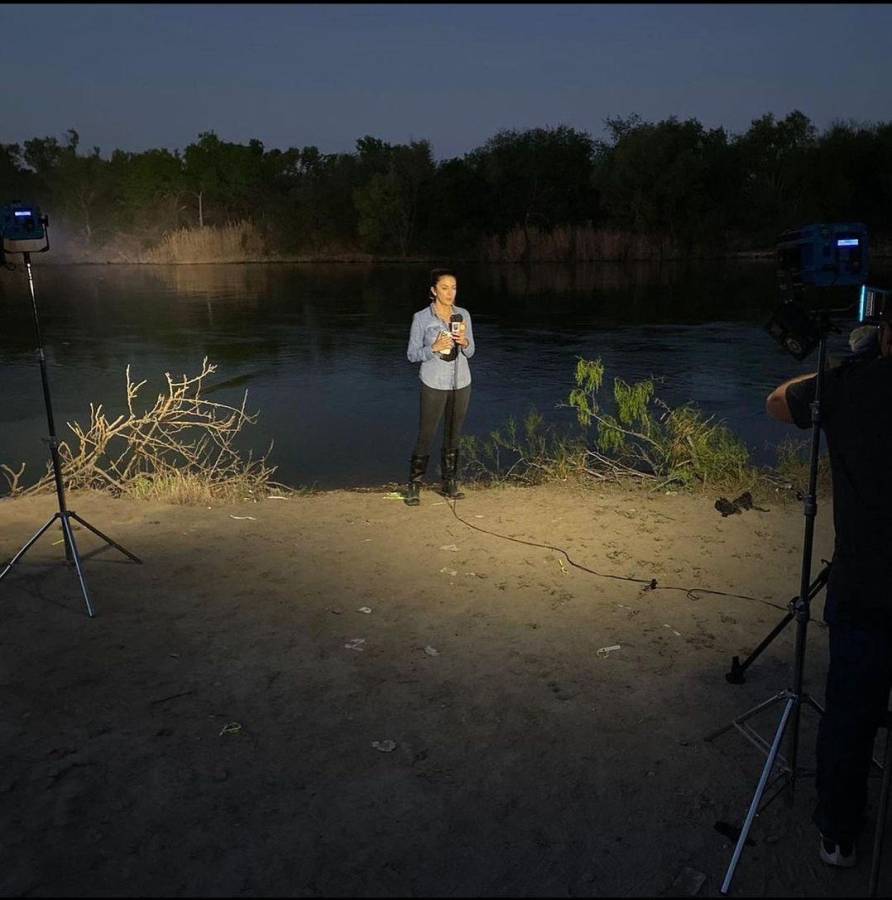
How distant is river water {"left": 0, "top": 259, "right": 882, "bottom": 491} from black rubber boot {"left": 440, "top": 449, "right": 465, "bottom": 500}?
165 cm

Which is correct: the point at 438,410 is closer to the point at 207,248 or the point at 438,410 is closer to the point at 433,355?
the point at 433,355

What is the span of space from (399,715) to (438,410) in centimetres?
358

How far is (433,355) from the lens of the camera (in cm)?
673

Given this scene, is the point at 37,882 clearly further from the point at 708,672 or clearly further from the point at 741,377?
the point at 741,377

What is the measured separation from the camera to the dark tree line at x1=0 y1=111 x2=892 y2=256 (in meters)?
51.3

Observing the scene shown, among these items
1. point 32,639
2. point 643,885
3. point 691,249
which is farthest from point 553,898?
point 691,249

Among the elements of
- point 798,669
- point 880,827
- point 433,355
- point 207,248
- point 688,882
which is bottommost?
point 688,882

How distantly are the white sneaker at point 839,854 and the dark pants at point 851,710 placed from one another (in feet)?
0.28

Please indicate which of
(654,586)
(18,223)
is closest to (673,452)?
(654,586)

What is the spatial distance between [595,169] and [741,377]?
43.1 metres

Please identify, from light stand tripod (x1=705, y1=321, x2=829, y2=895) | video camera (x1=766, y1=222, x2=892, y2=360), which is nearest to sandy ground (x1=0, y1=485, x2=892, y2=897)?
light stand tripod (x1=705, y1=321, x2=829, y2=895)

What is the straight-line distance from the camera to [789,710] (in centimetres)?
289

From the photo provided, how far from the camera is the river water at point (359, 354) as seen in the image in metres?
10.8

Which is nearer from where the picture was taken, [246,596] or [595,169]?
[246,596]
